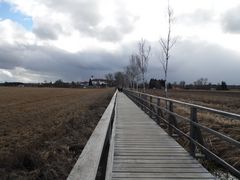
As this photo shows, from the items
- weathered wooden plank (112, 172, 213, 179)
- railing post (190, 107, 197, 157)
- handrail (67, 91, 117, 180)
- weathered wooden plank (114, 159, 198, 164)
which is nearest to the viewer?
handrail (67, 91, 117, 180)

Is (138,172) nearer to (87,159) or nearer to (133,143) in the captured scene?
(87,159)

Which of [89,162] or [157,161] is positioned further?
[157,161]

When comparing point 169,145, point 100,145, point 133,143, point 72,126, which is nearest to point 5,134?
point 72,126

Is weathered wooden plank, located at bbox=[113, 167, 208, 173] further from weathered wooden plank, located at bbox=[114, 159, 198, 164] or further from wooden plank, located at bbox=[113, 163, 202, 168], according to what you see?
weathered wooden plank, located at bbox=[114, 159, 198, 164]

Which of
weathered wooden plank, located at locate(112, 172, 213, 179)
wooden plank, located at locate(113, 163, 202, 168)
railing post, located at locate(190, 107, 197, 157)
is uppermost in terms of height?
railing post, located at locate(190, 107, 197, 157)

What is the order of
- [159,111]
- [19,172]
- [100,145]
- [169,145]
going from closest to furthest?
[100,145]
[19,172]
[169,145]
[159,111]

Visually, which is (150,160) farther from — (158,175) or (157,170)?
(158,175)

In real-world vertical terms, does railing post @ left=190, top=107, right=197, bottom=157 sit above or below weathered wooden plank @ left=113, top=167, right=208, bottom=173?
above

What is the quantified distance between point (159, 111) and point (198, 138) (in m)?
6.58

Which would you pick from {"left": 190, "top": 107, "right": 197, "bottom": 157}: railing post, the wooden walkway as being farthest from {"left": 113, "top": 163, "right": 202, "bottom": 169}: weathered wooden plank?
{"left": 190, "top": 107, "right": 197, "bottom": 157}: railing post

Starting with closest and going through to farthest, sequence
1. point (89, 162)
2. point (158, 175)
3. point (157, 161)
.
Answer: point (89, 162)
point (158, 175)
point (157, 161)

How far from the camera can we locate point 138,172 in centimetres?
623

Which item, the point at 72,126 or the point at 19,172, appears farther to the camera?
the point at 72,126

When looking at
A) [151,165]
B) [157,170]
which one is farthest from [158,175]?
[151,165]
